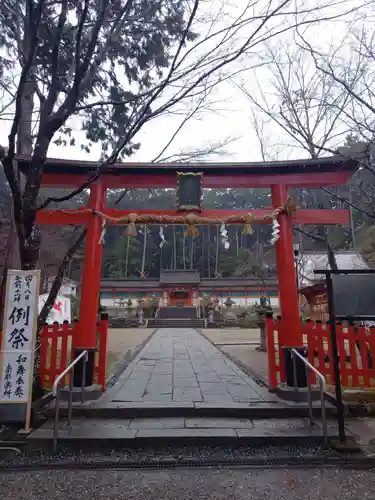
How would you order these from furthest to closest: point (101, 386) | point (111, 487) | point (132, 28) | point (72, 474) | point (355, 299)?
point (132, 28) < point (101, 386) < point (355, 299) < point (72, 474) < point (111, 487)

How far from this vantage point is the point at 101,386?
5375 millimetres

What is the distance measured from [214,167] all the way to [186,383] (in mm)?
4049

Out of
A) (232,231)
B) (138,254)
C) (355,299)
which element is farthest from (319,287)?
(232,231)

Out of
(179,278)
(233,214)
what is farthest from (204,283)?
(233,214)

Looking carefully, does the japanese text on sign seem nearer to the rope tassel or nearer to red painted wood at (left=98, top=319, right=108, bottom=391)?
red painted wood at (left=98, top=319, right=108, bottom=391)

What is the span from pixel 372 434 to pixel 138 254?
47750 mm

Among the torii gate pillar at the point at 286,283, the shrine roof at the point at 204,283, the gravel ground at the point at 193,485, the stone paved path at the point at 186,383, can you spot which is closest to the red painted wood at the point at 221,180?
the torii gate pillar at the point at 286,283

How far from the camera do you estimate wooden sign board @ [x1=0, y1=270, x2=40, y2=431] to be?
422 centimetres

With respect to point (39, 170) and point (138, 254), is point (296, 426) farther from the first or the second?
point (138, 254)

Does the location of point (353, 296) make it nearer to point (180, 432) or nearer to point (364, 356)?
point (364, 356)

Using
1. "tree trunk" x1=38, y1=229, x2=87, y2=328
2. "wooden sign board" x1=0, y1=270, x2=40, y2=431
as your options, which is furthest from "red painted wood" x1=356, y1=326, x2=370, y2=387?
"tree trunk" x1=38, y1=229, x2=87, y2=328

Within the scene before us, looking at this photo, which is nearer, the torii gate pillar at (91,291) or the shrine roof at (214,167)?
the torii gate pillar at (91,291)

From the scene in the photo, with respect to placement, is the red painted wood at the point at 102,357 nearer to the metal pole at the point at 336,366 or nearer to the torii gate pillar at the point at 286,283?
the torii gate pillar at the point at 286,283

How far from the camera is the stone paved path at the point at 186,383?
17.1 ft
